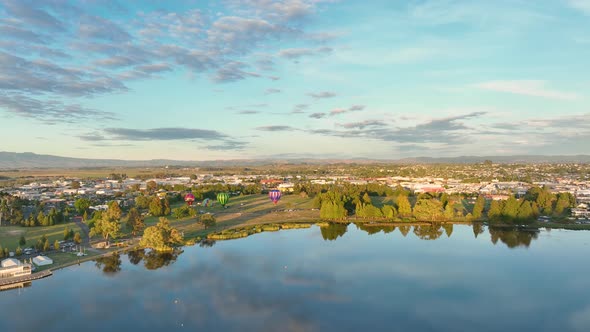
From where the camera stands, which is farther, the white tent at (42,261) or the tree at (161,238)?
the tree at (161,238)

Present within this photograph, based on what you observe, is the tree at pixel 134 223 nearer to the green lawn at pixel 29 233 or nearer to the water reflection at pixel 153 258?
the water reflection at pixel 153 258

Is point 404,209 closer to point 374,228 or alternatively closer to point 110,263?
point 374,228

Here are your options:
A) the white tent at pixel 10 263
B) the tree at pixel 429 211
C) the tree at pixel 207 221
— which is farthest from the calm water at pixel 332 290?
the tree at pixel 429 211

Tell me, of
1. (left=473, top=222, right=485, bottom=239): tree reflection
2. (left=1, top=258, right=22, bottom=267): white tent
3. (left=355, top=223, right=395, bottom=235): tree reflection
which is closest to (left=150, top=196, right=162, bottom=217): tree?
(left=1, top=258, right=22, bottom=267): white tent

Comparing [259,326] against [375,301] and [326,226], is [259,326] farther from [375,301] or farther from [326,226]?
[326,226]

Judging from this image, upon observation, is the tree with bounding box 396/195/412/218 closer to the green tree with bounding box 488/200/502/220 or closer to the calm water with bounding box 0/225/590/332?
the green tree with bounding box 488/200/502/220

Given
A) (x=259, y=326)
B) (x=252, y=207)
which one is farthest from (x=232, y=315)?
(x=252, y=207)

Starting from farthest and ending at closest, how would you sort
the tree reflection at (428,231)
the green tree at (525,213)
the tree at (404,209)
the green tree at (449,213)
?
the tree at (404,209) → the green tree at (449,213) → the green tree at (525,213) → the tree reflection at (428,231)

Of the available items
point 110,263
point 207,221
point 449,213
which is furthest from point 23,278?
point 449,213
